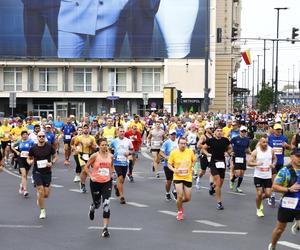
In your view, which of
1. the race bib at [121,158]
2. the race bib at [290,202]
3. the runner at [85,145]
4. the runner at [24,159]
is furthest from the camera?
the runner at [85,145]

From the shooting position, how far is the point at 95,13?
7050cm

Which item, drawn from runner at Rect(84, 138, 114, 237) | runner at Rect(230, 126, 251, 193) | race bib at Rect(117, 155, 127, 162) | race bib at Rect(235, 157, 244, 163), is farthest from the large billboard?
runner at Rect(84, 138, 114, 237)

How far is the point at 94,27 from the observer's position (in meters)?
70.6

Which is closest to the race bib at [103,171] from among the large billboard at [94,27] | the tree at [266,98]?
the large billboard at [94,27]

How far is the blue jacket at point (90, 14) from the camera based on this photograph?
231 feet

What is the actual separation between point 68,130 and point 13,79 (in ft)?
155

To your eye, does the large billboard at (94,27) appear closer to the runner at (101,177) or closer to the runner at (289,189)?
the runner at (101,177)

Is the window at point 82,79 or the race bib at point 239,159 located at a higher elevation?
the window at point 82,79

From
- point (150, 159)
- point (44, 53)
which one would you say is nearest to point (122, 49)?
point (44, 53)

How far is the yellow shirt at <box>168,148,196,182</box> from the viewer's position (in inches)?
492

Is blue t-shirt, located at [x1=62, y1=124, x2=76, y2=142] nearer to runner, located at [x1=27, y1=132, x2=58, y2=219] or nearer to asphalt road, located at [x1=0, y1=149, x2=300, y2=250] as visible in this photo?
asphalt road, located at [x1=0, y1=149, x2=300, y2=250]

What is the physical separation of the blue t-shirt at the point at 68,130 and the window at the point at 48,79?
45909 millimetres

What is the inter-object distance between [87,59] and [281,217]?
62421 mm

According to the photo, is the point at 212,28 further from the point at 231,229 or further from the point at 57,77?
the point at 231,229
